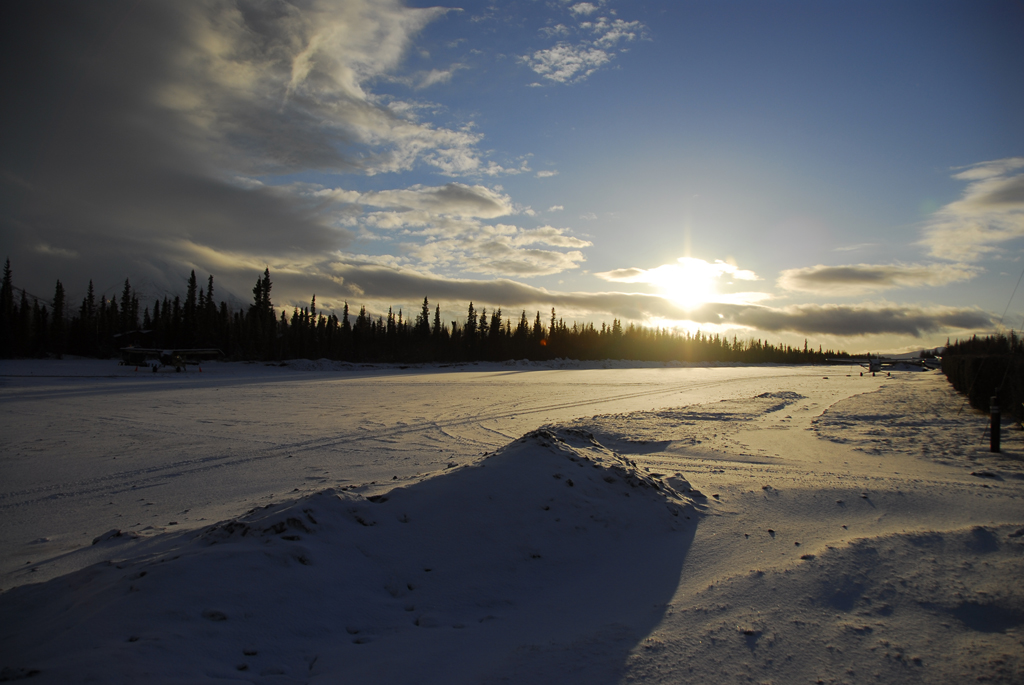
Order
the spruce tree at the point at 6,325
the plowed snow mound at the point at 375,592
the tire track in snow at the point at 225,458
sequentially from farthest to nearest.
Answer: the spruce tree at the point at 6,325 → the tire track in snow at the point at 225,458 → the plowed snow mound at the point at 375,592

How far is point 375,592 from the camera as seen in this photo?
351 centimetres

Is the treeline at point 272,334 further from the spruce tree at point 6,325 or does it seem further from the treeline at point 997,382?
the treeline at point 997,382

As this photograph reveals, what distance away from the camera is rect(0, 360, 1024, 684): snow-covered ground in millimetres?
2807

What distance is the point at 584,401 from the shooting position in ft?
66.8

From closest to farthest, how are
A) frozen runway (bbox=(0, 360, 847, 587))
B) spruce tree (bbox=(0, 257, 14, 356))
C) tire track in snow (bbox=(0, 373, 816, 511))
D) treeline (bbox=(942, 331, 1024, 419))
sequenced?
frozen runway (bbox=(0, 360, 847, 587)) < tire track in snow (bbox=(0, 373, 816, 511)) < treeline (bbox=(942, 331, 1024, 419)) < spruce tree (bbox=(0, 257, 14, 356))

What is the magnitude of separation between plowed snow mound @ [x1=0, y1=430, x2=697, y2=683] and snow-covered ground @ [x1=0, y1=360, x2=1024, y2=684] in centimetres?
2

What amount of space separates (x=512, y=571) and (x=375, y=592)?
1113 millimetres

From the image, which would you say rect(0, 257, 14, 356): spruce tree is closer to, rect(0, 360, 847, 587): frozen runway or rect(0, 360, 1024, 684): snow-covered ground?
rect(0, 360, 847, 587): frozen runway

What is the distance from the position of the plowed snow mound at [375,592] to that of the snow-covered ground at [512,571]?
18mm

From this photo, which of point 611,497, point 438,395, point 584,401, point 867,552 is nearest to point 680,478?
point 611,497

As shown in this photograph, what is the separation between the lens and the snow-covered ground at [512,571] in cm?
281

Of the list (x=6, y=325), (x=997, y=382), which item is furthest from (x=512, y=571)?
(x=6, y=325)

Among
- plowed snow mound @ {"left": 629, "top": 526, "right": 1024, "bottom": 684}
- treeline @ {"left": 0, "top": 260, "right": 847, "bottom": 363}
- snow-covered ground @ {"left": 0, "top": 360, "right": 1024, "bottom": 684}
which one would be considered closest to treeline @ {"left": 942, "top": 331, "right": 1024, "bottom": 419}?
snow-covered ground @ {"left": 0, "top": 360, "right": 1024, "bottom": 684}

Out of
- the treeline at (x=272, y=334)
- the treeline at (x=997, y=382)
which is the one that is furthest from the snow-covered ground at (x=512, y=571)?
the treeline at (x=272, y=334)
